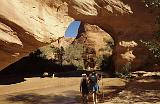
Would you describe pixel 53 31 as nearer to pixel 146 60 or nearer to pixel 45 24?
pixel 45 24

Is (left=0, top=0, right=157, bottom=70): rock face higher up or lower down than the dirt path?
higher up

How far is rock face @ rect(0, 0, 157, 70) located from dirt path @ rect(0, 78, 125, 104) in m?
2.69

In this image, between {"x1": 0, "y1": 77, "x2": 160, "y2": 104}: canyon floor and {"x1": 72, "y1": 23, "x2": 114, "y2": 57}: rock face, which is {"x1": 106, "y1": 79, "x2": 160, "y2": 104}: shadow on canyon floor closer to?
{"x1": 0, "y1": 77, "x2": 160, "y2": 104}: canyon floor

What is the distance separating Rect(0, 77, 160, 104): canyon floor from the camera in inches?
731

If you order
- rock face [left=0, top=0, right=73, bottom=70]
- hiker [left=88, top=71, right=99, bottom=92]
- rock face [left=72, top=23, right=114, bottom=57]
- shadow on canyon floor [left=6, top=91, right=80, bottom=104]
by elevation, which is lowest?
shadow on canyon floor [left=6, top=91, right=80, bottom=104]

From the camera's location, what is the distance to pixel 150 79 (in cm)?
2647

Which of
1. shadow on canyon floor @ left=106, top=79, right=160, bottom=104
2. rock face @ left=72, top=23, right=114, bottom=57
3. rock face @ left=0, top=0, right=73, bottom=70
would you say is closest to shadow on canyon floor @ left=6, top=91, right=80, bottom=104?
rock face @ left=0, top=0, right=73, bottom=70

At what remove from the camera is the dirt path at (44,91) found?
2033 centimetres

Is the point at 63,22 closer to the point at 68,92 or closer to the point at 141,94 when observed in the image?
the point at 68,92

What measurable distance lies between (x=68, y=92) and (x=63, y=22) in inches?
189

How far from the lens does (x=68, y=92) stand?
936 inches

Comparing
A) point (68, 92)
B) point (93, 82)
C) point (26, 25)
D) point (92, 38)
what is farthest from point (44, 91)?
point (92, 38)

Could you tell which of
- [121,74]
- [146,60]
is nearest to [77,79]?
[121,74]

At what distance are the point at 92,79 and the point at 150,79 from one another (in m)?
11.2
